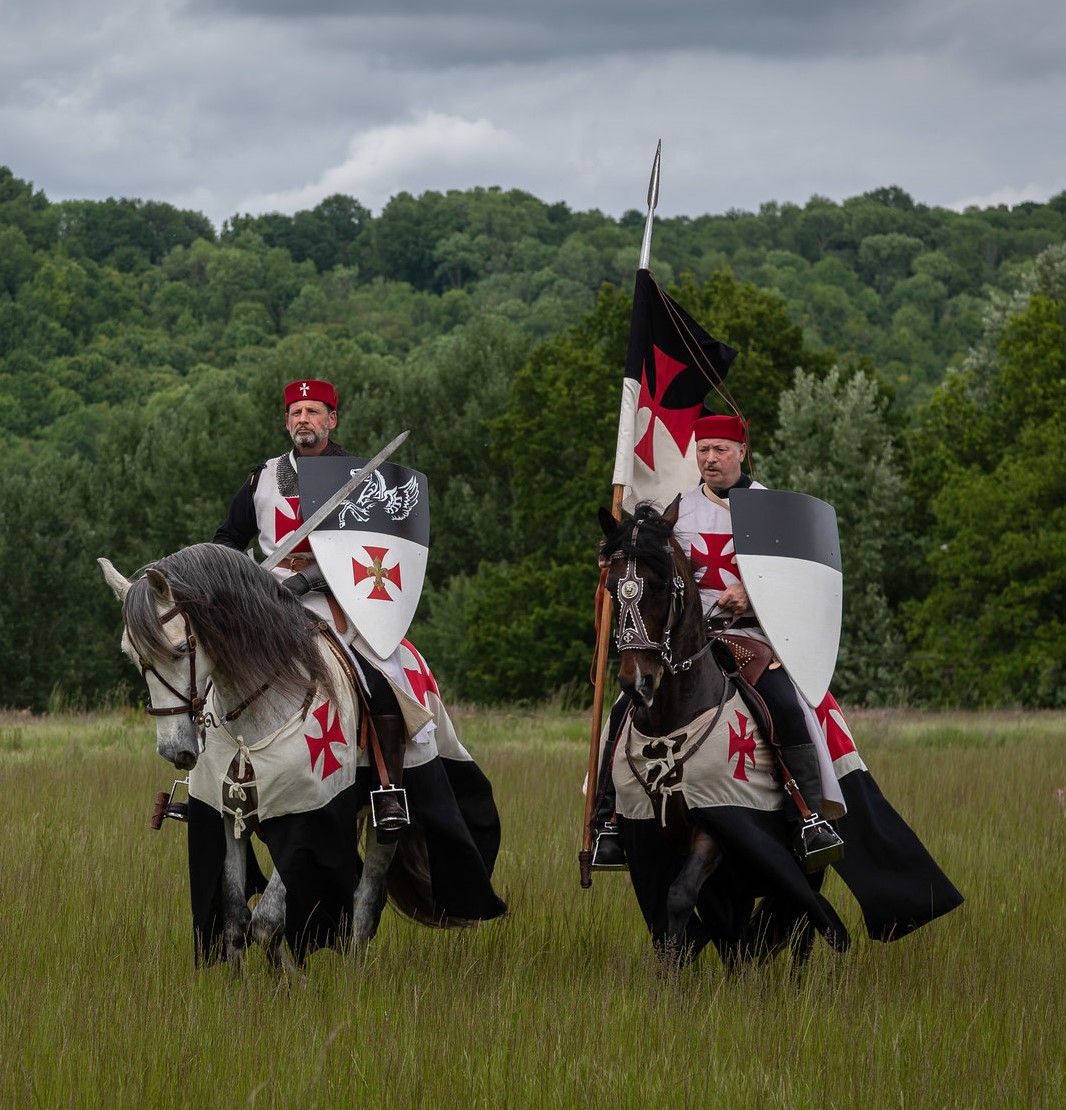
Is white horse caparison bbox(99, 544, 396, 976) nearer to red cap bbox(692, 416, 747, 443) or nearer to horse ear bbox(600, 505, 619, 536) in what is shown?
horse ear bbox(600, 505, 619, 536)

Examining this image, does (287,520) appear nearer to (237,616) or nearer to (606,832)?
(237,616)

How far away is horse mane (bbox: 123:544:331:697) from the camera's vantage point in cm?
590

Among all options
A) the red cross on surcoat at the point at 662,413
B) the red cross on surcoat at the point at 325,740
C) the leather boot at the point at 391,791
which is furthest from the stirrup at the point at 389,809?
the red cross on surcoat at the point at 662,413

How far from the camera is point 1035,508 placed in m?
34.9

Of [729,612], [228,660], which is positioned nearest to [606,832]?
[729,612]

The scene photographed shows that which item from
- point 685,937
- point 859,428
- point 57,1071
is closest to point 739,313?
point 859,428

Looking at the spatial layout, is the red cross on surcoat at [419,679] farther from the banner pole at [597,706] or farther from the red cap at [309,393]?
the red cap at [309,393]

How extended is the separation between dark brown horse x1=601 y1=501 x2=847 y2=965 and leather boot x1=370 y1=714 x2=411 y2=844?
0.84 meters

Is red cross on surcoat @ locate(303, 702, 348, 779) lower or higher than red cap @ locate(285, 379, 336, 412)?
lower

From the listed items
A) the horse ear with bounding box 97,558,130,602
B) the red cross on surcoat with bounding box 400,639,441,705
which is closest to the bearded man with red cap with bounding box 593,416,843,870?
the red cross on surcoat with bounding box 400,639,441,705

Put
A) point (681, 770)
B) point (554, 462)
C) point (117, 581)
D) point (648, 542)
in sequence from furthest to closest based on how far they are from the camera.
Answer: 1. point (554, 462)
2. point (681, 770)
3. point (648, 542)
4. point (117, 581)

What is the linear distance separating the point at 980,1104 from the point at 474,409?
142 feet

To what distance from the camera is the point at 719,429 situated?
279 inches

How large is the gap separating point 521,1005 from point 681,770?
4.04ft
